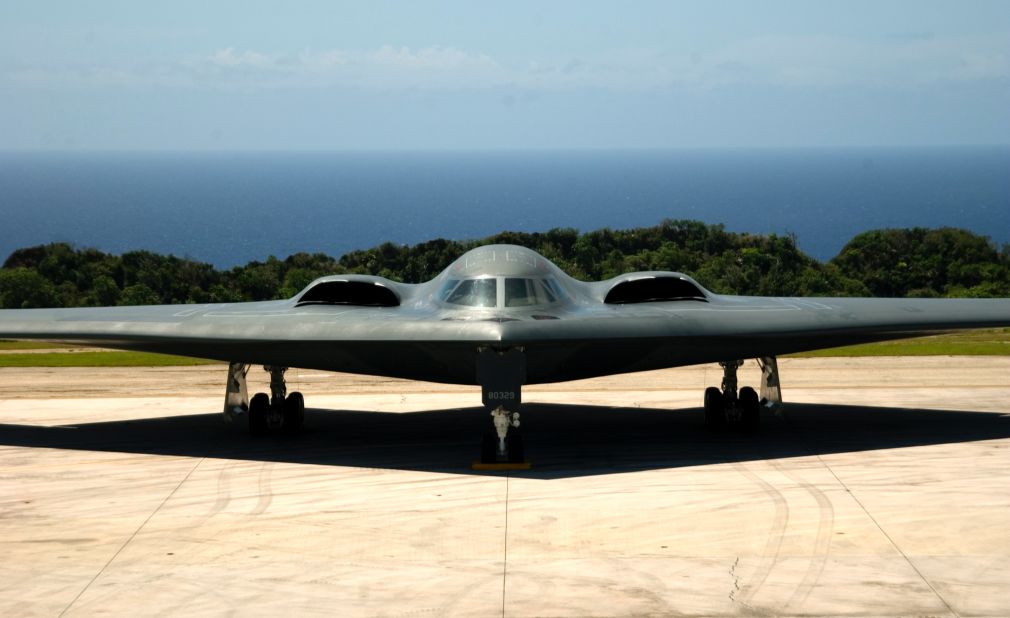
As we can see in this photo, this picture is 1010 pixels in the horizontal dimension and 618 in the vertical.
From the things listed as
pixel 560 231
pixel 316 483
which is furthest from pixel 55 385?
pixel 560 231

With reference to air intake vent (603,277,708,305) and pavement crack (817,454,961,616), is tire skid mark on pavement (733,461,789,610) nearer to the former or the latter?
pavement crack (817,454,961,616)

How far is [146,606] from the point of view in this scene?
11.7m

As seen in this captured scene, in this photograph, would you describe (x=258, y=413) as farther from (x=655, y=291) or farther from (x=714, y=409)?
(x=714, y=409)

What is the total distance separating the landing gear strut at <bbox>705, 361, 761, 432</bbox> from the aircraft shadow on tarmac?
287 millimetres

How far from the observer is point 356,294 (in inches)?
832

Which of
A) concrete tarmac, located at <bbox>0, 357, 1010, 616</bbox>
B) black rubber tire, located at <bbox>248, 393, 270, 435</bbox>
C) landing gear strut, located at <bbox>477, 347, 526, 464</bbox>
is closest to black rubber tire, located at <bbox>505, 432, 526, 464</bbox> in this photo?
concrete tarmac, located at <bbox>0, 357, 1010, 616</bbox>

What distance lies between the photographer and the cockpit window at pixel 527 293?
744 inches

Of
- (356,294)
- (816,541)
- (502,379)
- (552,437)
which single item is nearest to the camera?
(816,541)

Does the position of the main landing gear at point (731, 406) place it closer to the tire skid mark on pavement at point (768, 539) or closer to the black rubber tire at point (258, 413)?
the tire skid mark on pavement at point (768, 539)

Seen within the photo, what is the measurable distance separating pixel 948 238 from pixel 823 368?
26.2 m

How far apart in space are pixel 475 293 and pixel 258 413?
4.35 metres

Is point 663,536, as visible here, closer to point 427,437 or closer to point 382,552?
point 382,552

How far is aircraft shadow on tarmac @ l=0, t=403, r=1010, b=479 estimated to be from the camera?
61.1ft

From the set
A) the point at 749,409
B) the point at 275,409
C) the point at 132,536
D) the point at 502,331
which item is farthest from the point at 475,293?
the point at 132,536
